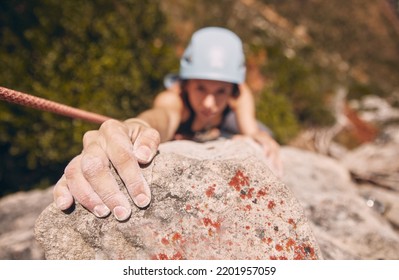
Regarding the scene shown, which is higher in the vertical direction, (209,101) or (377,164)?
(209,101)

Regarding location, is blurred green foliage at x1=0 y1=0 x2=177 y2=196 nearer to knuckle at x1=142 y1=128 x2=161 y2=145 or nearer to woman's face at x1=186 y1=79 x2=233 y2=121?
woman's face at x1=186 y1=79 x2=233 y2=121

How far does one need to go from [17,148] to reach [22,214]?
0.99 meters

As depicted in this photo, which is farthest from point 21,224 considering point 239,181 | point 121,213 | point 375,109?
point 375,109

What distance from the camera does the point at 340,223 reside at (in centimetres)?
224

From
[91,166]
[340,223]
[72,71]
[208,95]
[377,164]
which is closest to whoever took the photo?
[91,166]

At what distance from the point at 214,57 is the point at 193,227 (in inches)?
63.0

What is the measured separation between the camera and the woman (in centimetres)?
104

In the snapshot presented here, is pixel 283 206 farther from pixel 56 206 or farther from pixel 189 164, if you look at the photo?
pixel 56 206

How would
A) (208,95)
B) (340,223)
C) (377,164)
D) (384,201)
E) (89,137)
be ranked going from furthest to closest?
(377,164) < (384,201) < (208,95) < (340,223) < (89,137)

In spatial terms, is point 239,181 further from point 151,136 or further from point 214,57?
point 214,57

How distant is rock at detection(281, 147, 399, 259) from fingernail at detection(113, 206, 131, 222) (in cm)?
115

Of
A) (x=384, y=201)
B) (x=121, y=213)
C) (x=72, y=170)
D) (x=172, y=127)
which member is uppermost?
(x=72, y=170)

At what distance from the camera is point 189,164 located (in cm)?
119

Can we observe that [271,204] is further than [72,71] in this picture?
No
